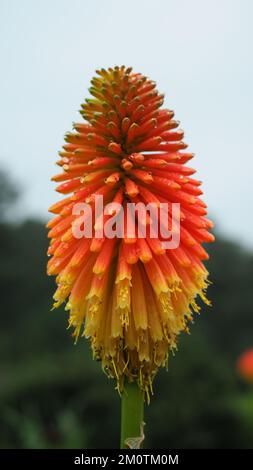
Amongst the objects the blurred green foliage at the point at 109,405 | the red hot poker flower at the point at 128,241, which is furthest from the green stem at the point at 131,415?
the blurred green foliage at the point at 109,405

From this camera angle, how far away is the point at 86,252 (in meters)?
4.26

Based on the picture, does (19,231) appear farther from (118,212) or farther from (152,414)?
(118,212)

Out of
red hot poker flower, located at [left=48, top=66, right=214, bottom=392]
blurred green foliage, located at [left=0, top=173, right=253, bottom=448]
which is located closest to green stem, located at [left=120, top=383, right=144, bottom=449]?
red hot poker flower, located at [left=48, top=66, right=214, bottom=392]

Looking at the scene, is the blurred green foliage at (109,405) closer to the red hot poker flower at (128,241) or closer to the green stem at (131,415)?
the red hot poker flower at (128,241)

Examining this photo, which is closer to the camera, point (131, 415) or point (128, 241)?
point (131, 415)

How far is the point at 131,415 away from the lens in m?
3.82

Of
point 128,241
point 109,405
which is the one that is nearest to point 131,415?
point 128,241

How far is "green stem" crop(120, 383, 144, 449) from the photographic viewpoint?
3.78 meters

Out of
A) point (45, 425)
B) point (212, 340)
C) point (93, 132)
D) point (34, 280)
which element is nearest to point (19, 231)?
point (34, 280)

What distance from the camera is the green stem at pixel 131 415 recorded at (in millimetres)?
3777

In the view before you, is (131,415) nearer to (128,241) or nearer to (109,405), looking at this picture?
(128,241)

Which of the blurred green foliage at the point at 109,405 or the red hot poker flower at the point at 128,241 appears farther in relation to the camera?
the blurred green foliage at the point at 109,405

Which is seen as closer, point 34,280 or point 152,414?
point 152,414

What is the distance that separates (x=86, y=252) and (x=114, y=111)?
940 millimetres
